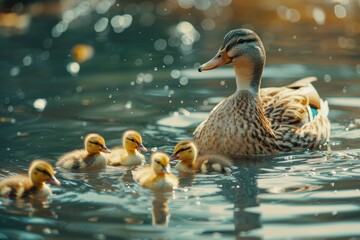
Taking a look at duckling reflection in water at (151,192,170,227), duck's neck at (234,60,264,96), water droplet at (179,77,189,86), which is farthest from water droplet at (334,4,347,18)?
duckling reflection in water at (151,192,170,227)

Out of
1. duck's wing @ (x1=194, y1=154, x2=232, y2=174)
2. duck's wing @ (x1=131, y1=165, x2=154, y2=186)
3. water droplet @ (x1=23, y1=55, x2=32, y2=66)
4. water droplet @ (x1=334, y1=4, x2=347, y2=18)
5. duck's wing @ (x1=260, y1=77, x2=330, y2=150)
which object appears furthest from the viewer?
water droplet @ (x1=334, y1=4, x2=347, y2=18)

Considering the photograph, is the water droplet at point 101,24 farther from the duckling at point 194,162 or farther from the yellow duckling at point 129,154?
the duckling at point 194,162

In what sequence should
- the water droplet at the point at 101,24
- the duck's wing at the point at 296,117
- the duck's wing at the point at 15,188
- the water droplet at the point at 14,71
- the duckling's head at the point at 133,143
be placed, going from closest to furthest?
the duck's wing at the point at 15,188 < the duckling's head at the point at 133,143 < the duck's wing at the point at 296,117 < the water droplet at the point at 14,71 < the water droplet at the point at 101,24

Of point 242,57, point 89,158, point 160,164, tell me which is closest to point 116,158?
point 89,158

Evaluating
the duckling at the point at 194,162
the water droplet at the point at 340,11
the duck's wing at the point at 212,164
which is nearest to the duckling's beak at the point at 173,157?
the duckling at the point at 194,162

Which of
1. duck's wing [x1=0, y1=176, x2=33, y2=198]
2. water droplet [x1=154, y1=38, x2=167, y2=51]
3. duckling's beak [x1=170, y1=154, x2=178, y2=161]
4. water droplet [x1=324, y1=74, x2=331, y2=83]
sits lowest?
duck's wing [x1=0, y1=176, x2=33, y2=198]

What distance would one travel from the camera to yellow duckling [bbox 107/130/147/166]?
26.7 feet

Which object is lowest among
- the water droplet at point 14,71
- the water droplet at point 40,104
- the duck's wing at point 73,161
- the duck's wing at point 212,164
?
the duck's wing at point 212,164

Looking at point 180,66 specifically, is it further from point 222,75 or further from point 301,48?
point 301,48

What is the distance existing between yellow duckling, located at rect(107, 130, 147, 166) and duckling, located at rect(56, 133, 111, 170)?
0.19 m

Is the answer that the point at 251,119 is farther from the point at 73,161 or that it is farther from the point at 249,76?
the point at 73,161

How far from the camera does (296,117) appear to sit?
888 centimetres

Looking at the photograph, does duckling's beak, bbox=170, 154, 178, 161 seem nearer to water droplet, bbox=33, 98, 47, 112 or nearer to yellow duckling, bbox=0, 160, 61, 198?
yellow duckling, bbox=0, 160, 61, 198

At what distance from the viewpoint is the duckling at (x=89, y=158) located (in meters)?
7.98
